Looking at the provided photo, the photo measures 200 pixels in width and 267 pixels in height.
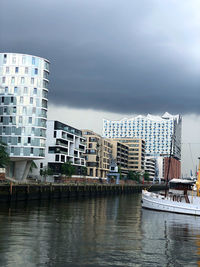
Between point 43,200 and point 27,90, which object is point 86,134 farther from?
point 43,200

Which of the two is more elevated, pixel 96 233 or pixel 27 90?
pixel 27 90

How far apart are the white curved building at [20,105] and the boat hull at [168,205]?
39767 millimetres

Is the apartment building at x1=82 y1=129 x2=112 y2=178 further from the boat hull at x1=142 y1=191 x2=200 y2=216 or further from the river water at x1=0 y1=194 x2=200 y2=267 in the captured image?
the river water at x1=0 y1=194 x2=200 y2=267

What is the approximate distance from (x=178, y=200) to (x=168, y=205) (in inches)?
143

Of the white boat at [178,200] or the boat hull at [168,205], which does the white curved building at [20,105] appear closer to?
the boat hull at [168,205]

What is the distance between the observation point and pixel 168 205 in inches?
2653

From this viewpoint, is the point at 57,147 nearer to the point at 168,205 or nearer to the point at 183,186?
the point at 168,205

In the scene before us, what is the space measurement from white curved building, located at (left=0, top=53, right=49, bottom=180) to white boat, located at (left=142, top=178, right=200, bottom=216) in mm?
41197

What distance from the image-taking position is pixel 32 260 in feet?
80.8

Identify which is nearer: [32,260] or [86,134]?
[32,260]

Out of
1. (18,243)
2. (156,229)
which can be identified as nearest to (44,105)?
(156,229)

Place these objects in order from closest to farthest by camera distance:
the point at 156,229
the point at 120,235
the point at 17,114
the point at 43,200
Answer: the point at 120,235 → the point at 156,229 → the point at 43,200 → the point at 17,114

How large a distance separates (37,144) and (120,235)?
235 ft

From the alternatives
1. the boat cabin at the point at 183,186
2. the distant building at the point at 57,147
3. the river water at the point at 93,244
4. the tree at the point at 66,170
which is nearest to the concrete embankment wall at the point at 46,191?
the tree at the point at 66,170
